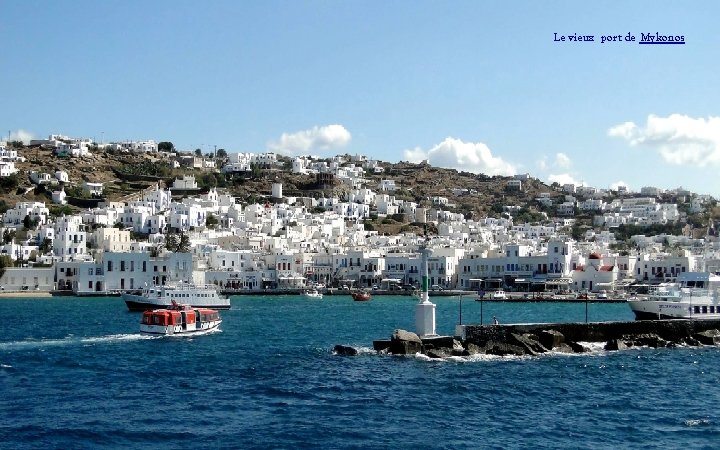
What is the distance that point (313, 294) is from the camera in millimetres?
80000

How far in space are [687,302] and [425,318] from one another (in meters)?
11.5

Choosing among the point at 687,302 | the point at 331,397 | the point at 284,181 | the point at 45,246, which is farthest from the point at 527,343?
the point at 284,181

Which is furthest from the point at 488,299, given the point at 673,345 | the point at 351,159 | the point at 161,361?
the point at 351,159

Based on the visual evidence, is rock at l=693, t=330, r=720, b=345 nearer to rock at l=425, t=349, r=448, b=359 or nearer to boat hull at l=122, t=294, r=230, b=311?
rock at l=425, t=349, r=448, b=359

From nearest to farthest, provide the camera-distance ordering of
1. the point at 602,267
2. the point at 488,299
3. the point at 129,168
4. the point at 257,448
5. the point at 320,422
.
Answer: the point at 257,448 < the point at 320,422 < the point at 488,299 < the point at 602,267 < the point at 129,168

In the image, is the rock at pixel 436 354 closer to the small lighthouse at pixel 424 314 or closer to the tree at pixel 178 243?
the small lighthouse at pixel 424 314

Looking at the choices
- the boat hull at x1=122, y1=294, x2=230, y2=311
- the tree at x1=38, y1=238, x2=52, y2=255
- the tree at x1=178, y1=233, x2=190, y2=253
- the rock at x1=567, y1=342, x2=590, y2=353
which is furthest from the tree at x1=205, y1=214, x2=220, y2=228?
the rock at x1=567, y1=342, x2=590, y2=353

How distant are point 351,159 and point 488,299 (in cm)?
12008

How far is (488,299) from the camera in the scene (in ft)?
244

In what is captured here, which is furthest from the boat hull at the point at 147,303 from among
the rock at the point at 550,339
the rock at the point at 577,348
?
the rock at the point at 577,348

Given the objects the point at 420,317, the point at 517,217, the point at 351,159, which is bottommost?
the point at 420,317

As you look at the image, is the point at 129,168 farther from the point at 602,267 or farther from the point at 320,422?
the point at 320,422

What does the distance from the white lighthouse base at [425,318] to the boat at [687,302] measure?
10233 millimetres

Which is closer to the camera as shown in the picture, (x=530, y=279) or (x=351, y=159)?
(x=530, y=279)
